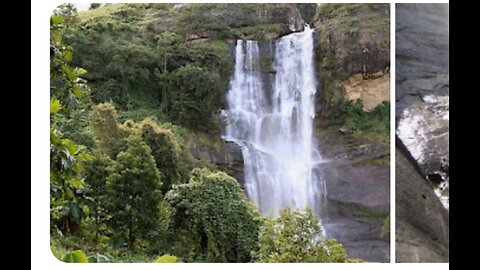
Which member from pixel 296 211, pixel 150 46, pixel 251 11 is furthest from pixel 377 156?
pixel 150 46

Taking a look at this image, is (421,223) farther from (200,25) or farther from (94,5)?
(94,5)

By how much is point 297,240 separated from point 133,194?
0.88m

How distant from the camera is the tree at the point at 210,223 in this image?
4625 millimetres

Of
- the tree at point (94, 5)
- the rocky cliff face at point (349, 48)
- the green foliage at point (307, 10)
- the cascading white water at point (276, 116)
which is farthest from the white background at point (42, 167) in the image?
the green foliage at point (307, 10)

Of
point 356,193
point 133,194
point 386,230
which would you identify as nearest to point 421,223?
point 386,230

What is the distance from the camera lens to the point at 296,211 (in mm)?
4648

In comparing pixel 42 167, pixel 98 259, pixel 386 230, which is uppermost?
pixel 42 167

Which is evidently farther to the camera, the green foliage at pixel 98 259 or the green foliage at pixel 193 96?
the green foliage at pixel 193 96

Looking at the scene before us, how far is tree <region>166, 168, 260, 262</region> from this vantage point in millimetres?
4625

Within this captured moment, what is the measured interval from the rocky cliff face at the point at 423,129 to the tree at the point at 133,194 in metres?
1.27

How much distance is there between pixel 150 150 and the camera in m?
4.64

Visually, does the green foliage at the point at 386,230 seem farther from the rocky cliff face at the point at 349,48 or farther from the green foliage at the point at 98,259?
the green foliage at the point at 98,259

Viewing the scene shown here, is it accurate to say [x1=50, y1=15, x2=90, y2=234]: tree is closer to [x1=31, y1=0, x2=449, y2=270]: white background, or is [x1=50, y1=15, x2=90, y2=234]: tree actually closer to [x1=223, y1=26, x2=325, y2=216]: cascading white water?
[x1=31, y1=0, x2=449, y2=270]: white background

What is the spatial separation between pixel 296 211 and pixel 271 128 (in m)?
0.45
